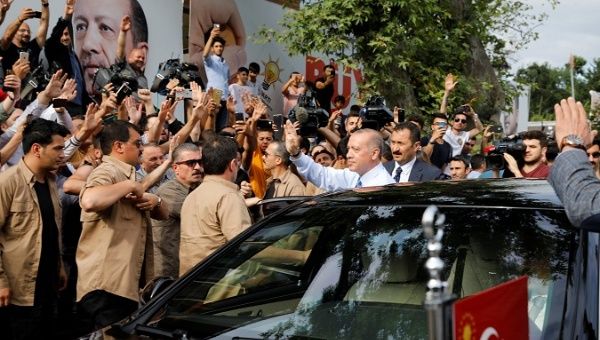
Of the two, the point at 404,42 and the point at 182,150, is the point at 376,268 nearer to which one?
the point at 182,150

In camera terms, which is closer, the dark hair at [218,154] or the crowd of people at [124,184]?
the crowd of people at [124,184]

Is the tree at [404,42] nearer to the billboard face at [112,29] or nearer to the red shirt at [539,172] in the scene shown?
the billboard face at [112,29]

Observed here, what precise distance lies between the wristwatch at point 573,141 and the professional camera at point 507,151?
4.59 metres

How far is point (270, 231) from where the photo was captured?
3582 mm

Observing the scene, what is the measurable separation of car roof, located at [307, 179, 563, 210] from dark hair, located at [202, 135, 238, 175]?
4.74 feet

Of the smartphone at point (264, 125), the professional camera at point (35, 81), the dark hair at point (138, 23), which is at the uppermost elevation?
the dark hair at point (138, 23)

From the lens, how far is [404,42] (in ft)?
38.5

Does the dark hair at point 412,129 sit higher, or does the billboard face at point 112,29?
the billboard face at point 112,29

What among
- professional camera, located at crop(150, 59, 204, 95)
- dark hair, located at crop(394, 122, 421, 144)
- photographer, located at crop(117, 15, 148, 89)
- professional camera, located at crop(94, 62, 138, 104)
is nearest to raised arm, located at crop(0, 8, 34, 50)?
professional camera, located at crop(94, 62, 138, 104)

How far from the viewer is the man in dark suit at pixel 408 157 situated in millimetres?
6910

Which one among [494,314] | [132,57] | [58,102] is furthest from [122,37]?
[494,314]

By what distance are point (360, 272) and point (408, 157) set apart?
3.92m

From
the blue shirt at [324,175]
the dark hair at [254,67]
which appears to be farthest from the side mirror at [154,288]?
the dark hair at [254,67]

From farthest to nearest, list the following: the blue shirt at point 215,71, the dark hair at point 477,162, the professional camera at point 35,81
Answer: the blue shirt at point 215,71 → the dark hair at point 477,162 → the professional camera at point 35,81
